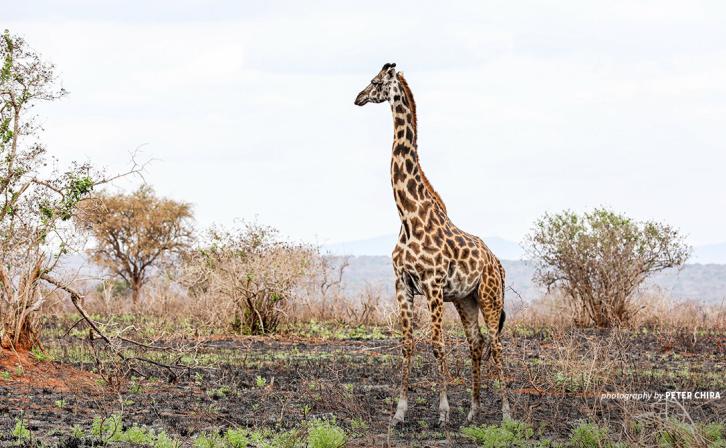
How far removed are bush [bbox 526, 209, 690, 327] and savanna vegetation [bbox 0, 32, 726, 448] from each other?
0.04m

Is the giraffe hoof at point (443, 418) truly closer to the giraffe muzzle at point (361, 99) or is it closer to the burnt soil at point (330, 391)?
the burnt soil at point (330, 391)

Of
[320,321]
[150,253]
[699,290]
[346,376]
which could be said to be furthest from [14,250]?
[699,290]

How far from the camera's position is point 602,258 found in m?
22.9

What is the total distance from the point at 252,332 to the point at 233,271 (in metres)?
1.47

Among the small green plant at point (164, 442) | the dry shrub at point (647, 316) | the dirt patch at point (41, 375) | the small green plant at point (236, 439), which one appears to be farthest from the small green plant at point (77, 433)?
the dry shrub at point (647, 316)

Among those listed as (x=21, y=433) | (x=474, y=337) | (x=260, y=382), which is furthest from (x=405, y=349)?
(x=21, y=433)

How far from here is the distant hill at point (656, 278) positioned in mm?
85250

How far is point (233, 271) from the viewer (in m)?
19.6

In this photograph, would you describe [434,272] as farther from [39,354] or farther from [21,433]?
[39,354]

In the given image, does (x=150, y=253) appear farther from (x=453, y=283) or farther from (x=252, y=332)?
(x=453, y=283)

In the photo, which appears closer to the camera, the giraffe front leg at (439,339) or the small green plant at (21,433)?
the small green plant at (21,433)

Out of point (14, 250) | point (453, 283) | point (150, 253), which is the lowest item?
point (453, 283)

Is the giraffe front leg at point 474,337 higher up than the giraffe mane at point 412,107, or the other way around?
the giraffe mane at point 412,107

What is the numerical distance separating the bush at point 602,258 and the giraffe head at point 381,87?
13245 mm
